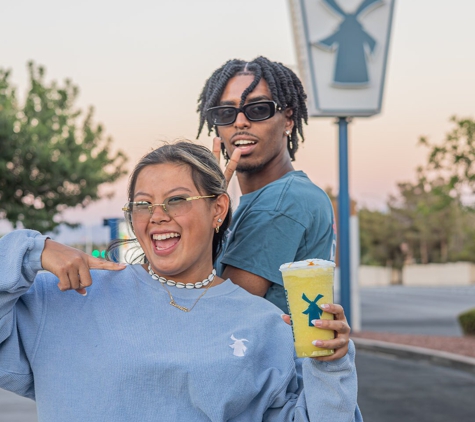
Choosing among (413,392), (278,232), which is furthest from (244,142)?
(413,392)

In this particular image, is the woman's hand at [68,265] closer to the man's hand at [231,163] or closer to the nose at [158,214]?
the nose at [158,214]

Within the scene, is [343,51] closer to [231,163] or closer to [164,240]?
[231,163]

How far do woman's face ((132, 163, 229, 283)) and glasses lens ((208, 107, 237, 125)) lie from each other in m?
0.60

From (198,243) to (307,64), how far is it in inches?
374

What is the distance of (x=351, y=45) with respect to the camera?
1136 centimetres

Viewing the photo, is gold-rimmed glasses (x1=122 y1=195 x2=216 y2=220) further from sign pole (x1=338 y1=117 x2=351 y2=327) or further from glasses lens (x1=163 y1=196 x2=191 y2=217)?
sign pole (x1=338 y1=117 x2=351 y2=327)

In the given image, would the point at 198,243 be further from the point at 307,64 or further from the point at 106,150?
the point at 106,150

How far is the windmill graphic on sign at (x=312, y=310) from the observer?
79.0 inches

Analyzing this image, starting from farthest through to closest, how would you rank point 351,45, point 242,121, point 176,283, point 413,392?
point 351,45 < point 413,392 < point 242,121 < point 176,283

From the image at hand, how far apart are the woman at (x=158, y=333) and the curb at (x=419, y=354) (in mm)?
10431

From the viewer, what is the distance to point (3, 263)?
7.04ft

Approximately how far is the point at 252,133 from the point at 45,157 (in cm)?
2281

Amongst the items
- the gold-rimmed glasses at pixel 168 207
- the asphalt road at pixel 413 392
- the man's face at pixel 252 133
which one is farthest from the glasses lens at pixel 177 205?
the asphalt road at pixel 413 392

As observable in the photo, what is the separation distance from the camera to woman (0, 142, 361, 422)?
7.14ft
